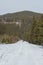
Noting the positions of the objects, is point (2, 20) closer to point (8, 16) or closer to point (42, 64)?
point (8, 16)

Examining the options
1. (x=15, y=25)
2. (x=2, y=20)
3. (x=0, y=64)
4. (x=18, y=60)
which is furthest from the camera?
(x=2, y=20)

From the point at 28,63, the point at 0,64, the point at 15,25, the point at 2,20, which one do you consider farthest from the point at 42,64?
the point at 2,20

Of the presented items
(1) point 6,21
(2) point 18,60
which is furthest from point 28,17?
(2) point 18,60

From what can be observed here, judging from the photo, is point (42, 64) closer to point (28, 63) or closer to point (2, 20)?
point (28, 63)

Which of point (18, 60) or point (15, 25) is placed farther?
point (15, 25)

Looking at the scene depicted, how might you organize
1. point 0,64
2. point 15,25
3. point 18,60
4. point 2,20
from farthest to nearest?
point 2,20
point 15,25
point 18,60
point 0,64

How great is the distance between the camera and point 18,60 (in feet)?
A: 10.6

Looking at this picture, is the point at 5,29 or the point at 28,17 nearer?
the point at 5,29

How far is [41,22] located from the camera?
22.4 feet

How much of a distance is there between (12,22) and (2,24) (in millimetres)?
831

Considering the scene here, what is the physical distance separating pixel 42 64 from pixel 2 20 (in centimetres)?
1176

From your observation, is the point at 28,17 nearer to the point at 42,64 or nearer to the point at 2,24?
the point at 2,24

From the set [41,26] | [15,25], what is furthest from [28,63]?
[15,25]

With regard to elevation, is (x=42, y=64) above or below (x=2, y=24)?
above
